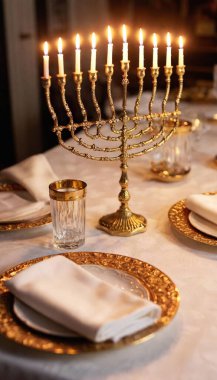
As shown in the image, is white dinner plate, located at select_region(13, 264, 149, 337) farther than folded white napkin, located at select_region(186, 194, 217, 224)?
No

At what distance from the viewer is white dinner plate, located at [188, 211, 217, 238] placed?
1.04 meters

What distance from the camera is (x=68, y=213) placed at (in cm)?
102

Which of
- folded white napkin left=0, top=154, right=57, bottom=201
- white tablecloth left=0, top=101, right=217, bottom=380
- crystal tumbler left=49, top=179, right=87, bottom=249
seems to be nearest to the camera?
white tablecloth left=0, top=101, right=217, bottom=380

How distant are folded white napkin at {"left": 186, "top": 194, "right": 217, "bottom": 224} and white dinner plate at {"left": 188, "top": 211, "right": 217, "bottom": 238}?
0.01m

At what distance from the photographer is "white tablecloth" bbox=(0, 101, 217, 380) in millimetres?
678

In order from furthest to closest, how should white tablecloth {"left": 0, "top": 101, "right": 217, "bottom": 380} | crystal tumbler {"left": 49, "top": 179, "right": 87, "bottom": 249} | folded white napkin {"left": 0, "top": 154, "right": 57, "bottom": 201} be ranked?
folded white napkin {"left": 0, "top": 154, "right": 57, "bottom": 201}
crystal tumbler {"left": 49, "top": 179, "right": 87, "bottom": 249}
white tablecloth {"left": 0, "top": 101, "right": 217, "bottom": 380}

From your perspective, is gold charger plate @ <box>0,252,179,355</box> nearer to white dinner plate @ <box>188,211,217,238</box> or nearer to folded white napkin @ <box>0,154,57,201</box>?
white dinner plate @ <box>188,211,217,238</box>

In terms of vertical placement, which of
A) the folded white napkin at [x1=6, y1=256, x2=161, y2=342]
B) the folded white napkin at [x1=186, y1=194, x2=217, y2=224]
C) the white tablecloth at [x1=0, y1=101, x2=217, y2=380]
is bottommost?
the white tablecloth at [x1=0, y1=101, x2=217, y2=380]

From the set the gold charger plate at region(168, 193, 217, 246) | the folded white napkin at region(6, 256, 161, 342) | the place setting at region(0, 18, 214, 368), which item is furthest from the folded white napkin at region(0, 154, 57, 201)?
the folded white napkin at region(6, 256, 161, 342)

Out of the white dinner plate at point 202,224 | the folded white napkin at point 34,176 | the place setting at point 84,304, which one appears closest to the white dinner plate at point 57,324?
the place setting at point 84,304

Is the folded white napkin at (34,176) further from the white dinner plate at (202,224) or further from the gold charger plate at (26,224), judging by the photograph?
the white dinner plate at (202,224)

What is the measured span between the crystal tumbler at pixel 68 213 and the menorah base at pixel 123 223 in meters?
0.08

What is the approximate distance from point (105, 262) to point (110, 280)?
0.19 ft

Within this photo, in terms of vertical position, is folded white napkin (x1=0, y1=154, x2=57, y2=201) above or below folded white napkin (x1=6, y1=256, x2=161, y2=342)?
above
